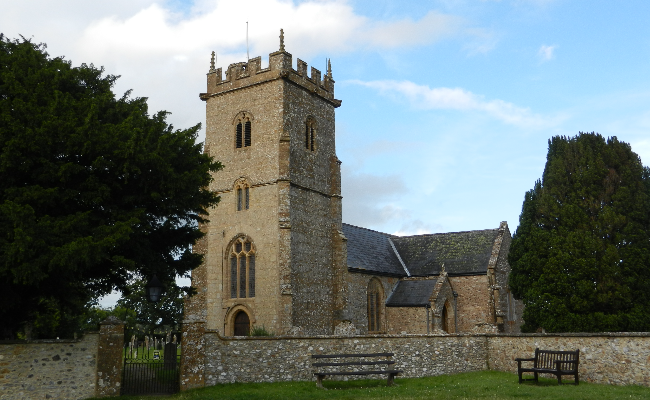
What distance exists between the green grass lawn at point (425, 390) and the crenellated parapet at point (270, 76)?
18.3m

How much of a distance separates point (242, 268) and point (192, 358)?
1360 centimetres

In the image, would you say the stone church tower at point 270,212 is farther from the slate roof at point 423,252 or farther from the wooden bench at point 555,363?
the wooden bench at point 555,363

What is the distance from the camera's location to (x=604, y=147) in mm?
27797

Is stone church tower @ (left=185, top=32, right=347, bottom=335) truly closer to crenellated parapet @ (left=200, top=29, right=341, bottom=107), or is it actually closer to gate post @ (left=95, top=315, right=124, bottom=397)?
crenellated parapet @ (left=200, top=29, right=341, bottom=107)

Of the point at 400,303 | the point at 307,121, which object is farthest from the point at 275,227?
the point at 400,303

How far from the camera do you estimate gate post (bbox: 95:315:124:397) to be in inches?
655

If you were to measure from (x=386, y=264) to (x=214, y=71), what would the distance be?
52.9ft

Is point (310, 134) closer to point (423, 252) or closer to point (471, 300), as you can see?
point (423, 252)

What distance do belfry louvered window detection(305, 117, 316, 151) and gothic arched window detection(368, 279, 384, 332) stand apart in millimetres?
9140

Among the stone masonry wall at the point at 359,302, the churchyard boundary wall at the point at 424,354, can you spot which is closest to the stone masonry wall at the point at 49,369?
the churchyard boundary wall at the point at 424,354

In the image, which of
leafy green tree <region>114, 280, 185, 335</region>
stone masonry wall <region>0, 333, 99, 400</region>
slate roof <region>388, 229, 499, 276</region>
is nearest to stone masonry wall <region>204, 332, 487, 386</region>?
stone masonry wall <region>0, 333, 99, 400</region>

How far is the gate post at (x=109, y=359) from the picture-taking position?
16.6 metres

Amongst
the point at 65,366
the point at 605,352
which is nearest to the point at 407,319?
the point at 605,352

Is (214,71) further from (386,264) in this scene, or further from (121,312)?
(121,312)
